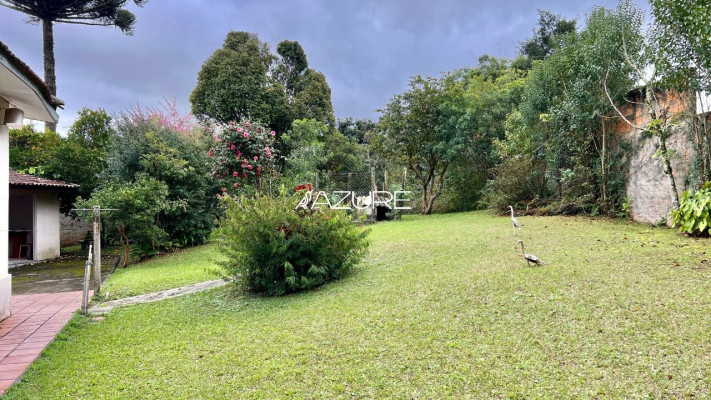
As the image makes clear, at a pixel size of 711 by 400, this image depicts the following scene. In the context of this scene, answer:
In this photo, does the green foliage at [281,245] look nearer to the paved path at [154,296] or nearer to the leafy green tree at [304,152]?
the paved path at [154,296]

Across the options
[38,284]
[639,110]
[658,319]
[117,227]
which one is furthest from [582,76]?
[38,284]

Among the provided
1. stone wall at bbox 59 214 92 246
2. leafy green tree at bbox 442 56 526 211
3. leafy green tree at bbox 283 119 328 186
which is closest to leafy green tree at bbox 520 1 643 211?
leafy green tree at bbox 442 56 526 211

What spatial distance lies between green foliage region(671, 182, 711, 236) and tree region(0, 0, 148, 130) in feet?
63.0

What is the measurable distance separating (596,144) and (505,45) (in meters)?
16.1

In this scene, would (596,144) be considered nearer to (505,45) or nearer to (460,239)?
(460,239)

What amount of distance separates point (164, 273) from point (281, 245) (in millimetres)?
3921

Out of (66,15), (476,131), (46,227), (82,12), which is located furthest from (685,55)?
(66,15)

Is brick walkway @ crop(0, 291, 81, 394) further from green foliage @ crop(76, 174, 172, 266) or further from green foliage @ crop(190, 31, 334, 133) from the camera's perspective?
green foliage @ crop(190, 31, 334, 133)

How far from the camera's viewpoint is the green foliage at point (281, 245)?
5266 millimetres

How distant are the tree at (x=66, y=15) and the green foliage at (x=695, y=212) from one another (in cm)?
1922

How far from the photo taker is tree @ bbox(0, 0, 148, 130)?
1564cm

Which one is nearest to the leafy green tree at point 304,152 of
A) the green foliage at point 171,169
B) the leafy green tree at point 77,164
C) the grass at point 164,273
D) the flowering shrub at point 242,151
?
the green foliage at point 171,169

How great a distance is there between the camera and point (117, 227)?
967 cm

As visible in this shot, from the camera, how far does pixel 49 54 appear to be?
1638 centimetres
